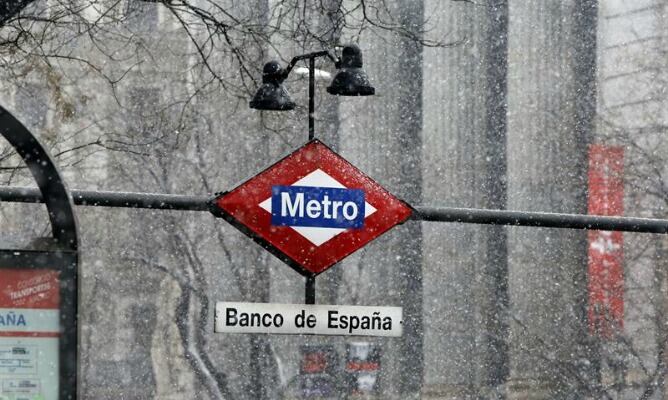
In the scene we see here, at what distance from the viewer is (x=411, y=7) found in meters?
53.9

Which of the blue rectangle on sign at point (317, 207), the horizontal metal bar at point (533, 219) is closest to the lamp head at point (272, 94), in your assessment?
the blue rectangle on sign at point (317, 207)

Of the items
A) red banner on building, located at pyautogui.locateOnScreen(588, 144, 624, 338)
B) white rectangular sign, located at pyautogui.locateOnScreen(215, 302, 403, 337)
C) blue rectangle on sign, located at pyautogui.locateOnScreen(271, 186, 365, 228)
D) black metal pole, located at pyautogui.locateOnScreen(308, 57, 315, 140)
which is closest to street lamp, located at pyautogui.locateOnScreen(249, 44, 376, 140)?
black metal pole, located at pyautogui.locateOnScreen(308, 57, 315, 140)

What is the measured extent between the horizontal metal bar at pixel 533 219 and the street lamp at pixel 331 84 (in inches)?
43.7

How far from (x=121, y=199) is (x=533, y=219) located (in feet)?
9.00

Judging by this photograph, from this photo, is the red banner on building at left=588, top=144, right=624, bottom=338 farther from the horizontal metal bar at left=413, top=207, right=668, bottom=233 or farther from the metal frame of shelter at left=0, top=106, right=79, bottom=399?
the metal frame of shelter at left=0, top=106, right=79, bottom=399

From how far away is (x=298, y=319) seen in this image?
8602 mm

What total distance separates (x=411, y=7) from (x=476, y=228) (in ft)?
30.5

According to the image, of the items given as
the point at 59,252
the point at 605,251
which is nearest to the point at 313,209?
the point at 59,252

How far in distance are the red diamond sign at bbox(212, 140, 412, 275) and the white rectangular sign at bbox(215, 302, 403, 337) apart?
706 millimetres

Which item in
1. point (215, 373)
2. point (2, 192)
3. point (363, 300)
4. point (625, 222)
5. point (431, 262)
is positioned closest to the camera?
point (2, 192)

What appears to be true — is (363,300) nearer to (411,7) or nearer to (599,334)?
(599,334)

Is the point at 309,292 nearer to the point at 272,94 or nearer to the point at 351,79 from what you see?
the point at 351,79

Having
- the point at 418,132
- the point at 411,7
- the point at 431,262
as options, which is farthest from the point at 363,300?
the point at 411,7

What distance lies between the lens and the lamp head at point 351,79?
969 cm
